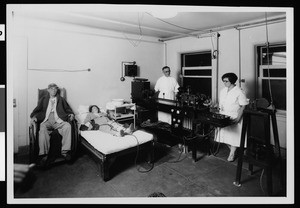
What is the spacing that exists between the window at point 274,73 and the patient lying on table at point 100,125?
2.65 metres

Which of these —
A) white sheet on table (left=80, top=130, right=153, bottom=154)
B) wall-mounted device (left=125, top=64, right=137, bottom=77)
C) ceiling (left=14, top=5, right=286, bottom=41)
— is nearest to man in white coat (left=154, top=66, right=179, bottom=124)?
wall-mounted device (left=125, top=64, right=137, bottom=77)

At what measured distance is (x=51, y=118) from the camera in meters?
3.39

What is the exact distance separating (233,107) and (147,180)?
174 centimetres

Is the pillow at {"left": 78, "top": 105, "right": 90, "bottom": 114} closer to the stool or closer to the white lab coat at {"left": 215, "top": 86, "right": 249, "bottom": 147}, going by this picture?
the white lab coat at {"left": 215, "top": 86, "right": 249, "bottom": 147}

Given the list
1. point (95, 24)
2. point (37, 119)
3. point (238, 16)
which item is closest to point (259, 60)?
point (238, 16)

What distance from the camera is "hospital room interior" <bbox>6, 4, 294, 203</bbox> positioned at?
2.34m

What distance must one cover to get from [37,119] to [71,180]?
1.29 m

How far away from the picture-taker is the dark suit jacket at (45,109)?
131 inches

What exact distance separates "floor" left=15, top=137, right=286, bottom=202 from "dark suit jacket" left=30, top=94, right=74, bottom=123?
2.20 feet

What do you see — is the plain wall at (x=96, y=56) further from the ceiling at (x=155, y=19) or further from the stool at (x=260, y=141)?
the stool at (x=260, y=141)

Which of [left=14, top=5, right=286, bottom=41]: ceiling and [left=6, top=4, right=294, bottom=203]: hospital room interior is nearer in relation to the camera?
[left=6, top=4, right=294, bottom=203]: hospital room interior

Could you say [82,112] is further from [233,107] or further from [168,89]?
[233,107]

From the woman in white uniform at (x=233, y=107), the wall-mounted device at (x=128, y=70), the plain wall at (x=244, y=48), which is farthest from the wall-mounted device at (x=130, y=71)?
the woman in white uniform at (x=233, y=107)

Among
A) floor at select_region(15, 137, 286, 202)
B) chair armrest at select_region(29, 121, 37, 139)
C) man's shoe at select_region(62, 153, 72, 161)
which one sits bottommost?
floor at select_region(15, 137, 286, 202)
